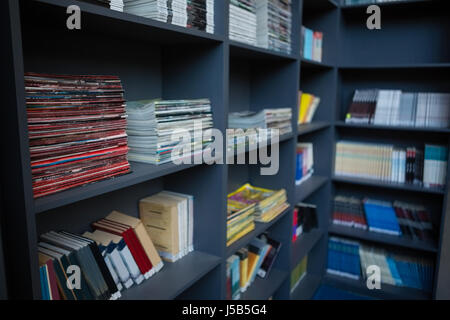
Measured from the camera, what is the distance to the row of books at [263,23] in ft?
4.84

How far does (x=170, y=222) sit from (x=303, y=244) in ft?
4.59

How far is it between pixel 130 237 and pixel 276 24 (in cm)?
123

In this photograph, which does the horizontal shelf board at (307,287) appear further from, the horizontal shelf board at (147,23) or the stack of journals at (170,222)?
the horizontal shelf board at (147,23)

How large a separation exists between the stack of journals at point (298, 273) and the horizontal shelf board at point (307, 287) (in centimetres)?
2

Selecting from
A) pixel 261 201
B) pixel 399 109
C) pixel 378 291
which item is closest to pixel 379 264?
pixel 378 291

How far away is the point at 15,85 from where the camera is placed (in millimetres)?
694

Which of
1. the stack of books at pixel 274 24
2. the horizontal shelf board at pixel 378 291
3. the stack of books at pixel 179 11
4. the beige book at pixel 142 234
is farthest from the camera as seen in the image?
the horizontal shelf board at pixel 378 291

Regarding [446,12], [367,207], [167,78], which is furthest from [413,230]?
[167,78]

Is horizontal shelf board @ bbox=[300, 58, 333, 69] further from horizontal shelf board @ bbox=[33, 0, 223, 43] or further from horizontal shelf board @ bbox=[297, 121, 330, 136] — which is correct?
horizontal shelf board @ bbox=[33, 0, 223, 43]

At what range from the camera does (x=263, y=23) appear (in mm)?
1660

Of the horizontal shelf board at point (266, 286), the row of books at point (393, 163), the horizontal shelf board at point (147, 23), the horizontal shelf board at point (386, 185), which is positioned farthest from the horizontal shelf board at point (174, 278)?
the row of books at point (393, 163)

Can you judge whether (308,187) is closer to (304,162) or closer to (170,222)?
(304,162)

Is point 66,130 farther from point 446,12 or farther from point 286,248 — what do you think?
point 446,12

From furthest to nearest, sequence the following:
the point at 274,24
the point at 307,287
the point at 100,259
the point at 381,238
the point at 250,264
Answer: the point at 307,287 → the point at 381,238 → the point at 250,264 → the point at 274,24 → the point at 100,259
